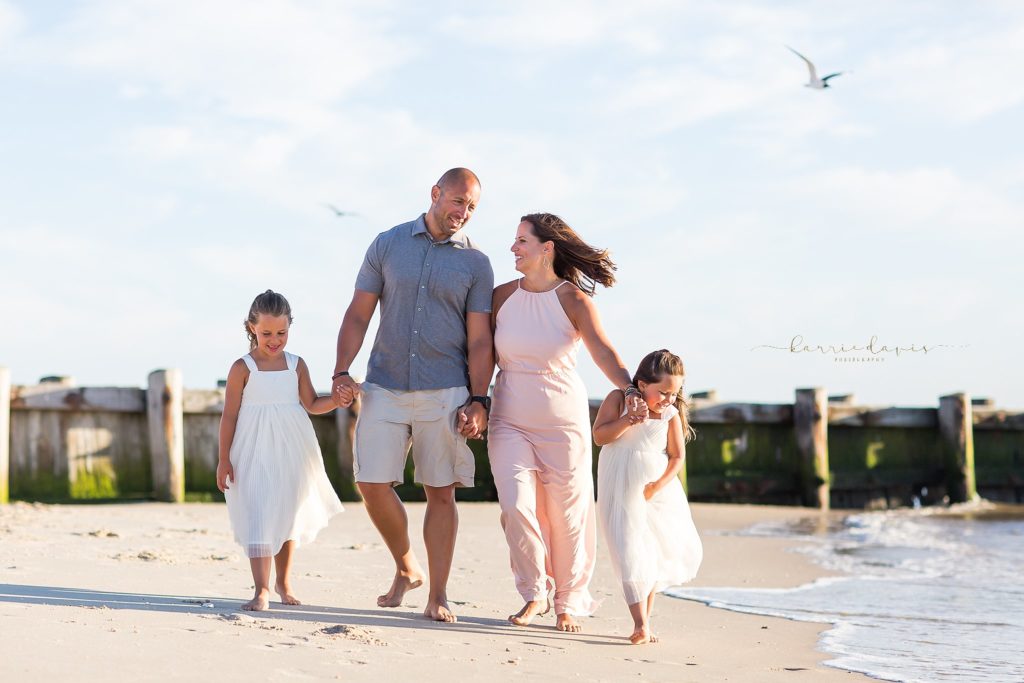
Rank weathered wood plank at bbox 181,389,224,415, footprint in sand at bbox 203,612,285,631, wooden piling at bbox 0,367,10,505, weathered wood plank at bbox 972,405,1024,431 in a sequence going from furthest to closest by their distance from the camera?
weathered wood plank at bbox 972,405,1024,431, weathered wood plank at bbox 181,389,224,415, wooden piling at bbox 0,367,10,505, footprint in sand at bbox 203,612,285,631

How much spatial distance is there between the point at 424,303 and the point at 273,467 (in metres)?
1.03

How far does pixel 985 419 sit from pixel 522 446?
12.6 meters

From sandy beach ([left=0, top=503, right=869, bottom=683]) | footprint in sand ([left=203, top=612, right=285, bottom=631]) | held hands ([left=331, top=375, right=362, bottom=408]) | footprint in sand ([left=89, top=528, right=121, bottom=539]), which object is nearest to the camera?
sandy beach ([left=0, top=503, right=869, bottom=683])

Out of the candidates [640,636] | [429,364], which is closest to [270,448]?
[429,364]

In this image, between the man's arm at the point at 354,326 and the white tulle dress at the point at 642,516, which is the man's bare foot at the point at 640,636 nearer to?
the white tulle dress at the point at 642,516

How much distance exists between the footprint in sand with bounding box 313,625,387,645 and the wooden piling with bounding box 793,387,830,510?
10.6 m

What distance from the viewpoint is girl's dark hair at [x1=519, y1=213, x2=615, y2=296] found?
546 cm

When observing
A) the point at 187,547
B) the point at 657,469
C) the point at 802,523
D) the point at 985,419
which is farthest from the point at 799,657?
the point at 985,419

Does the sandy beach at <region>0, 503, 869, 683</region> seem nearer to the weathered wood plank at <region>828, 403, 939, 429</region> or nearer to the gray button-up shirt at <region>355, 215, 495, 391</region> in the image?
the gray button-up shirt at <region>355, 215, 495, 391</region>

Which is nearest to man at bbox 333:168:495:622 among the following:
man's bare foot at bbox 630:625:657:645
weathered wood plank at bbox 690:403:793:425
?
man's bare foot at bbox 630:625:657:645

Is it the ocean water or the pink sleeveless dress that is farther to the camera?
the ocean water

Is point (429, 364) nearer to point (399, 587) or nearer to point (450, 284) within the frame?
point (450, 284)

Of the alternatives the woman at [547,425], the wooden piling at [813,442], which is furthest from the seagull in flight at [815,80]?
the woman at [547,425]

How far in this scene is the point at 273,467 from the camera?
5.57m
